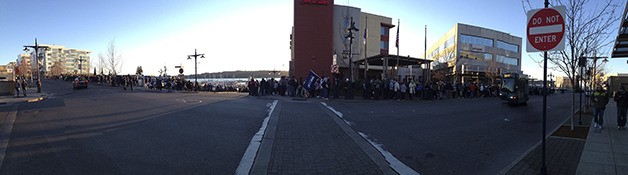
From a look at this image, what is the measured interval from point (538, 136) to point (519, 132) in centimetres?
69

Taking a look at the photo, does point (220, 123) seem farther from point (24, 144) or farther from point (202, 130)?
point (24, 144)

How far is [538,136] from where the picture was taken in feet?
27.8

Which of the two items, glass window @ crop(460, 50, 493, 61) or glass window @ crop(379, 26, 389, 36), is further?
glass window @ crop(460, 50, 493, 61)

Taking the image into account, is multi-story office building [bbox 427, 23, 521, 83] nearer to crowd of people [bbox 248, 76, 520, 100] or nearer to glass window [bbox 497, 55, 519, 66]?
glass window [bbox 497, 55, 519, 66]

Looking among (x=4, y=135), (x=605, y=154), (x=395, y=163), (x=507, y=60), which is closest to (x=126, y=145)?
(x=4, y=135)

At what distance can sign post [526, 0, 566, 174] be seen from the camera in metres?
4.64

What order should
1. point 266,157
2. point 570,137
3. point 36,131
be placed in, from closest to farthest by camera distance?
point 266,157, point 36,131, point 570,137

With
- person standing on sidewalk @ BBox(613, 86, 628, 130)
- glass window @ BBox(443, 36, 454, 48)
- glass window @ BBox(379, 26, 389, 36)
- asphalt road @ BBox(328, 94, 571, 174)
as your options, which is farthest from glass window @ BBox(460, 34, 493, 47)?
asphalt road @ BBox(328, 94, 571, 174)

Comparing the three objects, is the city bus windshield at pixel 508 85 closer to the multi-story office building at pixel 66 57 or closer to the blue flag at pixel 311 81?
the blue flag at pixel 311 81

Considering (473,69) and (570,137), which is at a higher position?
(473,69)

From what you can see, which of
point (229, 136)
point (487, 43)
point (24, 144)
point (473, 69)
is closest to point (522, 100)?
point (229, 136)

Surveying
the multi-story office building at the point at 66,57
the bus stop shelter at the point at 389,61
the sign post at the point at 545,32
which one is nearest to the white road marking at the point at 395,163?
the sign post at the point at 545,32

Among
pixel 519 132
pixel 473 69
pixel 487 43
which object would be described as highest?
pixel 487 43

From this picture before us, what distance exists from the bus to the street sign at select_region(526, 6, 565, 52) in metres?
17.9
